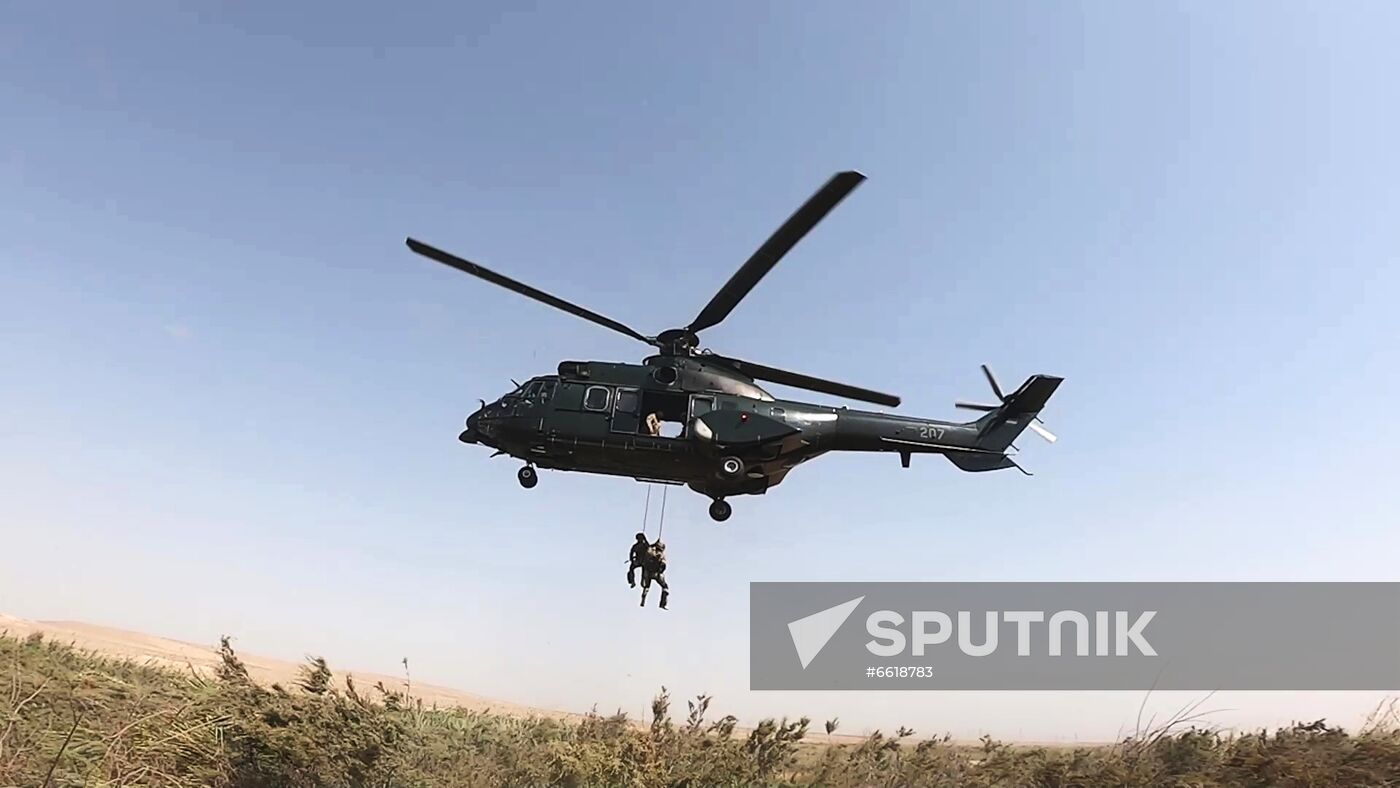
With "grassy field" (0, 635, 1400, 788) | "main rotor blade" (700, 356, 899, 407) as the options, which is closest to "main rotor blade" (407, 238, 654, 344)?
"main rotor blade" (700, 356, 899, 407)

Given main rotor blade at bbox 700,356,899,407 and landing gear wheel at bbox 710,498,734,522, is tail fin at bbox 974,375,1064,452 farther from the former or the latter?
landing gear wheel at bbox 710,498,734,522

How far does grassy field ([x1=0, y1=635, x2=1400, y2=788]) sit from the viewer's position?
9.41 meters

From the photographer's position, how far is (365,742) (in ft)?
37.6

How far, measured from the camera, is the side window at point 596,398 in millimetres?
13523

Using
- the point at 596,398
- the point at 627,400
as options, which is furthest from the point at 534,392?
the point at 627,400

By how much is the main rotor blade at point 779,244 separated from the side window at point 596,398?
6.69 ft

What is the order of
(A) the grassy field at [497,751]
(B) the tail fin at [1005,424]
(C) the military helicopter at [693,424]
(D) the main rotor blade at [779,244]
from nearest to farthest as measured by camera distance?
(A) the grassy field at [497,751]
(D) the main rotor blade at [779,244]
(C) the military helicopter at [693,424]
(B) the tail fin at [1005,424]

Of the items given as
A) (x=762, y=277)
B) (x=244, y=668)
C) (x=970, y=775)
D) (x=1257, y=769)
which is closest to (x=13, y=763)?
(x=244, y=668)

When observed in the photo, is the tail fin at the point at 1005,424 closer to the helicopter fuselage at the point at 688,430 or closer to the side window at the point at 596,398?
the helicopter fuselage at the point at 688,430

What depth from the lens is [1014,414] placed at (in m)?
14.6

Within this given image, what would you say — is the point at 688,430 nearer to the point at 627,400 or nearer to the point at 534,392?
the point at 627,400

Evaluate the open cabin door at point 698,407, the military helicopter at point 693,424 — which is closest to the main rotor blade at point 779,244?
the military helicopter at point 693,424

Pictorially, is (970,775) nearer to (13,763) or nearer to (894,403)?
(894,403)

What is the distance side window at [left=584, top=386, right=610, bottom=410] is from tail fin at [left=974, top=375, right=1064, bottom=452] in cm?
657
